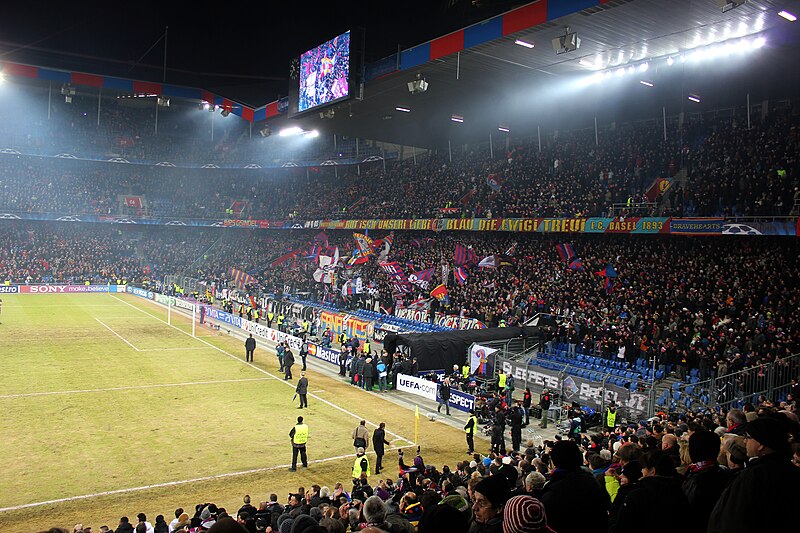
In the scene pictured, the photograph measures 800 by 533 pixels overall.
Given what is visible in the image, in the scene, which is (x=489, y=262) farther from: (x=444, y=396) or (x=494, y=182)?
(x=444, y=396)

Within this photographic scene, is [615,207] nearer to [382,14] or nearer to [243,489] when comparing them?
[382,14]

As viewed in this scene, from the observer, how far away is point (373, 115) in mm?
40625

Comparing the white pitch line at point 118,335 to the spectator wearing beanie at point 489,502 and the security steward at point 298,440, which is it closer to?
the security steward at point 298,440

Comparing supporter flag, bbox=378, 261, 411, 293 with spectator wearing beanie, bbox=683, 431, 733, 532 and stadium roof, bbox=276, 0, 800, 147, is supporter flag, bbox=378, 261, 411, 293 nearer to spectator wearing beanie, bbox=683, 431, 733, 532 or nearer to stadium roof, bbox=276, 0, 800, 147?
stadium roof, bbox=276, 0, 800, 147

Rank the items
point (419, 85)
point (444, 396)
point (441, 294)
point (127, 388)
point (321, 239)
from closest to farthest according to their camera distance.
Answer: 1. point (444, 396)
2. point (127, 388)
3. point (419, 85)
4. point (441, 294)
5. point (321, 239)

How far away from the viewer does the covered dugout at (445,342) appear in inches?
1039

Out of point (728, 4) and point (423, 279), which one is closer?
point (728, 4)

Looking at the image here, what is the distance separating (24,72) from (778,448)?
200 ft

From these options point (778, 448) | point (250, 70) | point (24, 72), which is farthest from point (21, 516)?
point (24, 72)

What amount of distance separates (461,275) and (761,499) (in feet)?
113

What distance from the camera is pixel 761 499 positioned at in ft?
11.5

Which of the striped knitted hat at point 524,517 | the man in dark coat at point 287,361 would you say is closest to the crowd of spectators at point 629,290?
the man in dark coat at point 287,361

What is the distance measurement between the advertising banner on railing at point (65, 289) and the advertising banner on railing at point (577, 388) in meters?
49.4

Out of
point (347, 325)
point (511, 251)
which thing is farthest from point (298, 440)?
point (511, 251)
